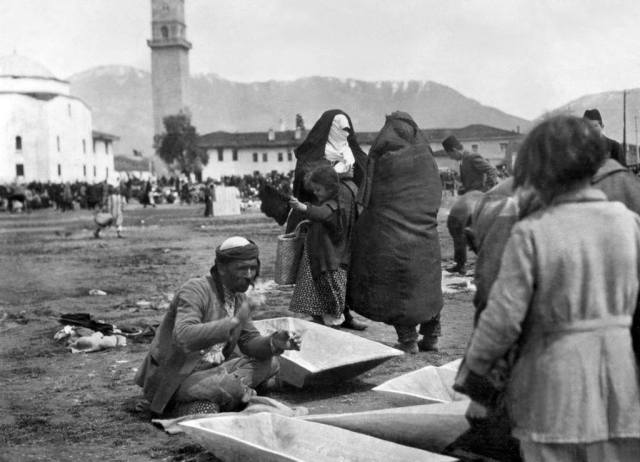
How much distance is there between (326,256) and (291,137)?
280 feet

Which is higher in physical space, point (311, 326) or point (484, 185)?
point (484, 185)

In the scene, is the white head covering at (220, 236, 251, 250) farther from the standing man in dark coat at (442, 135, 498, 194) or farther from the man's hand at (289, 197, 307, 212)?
the standing man in dark coat at (442, 135, 498, 194)

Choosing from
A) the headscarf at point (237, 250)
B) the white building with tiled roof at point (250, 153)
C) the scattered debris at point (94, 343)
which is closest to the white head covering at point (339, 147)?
the scattered debris at point (94, 343)

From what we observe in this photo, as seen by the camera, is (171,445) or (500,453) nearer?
(500,453)

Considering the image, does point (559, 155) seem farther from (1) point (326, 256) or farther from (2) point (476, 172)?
(2) point (476, 172)

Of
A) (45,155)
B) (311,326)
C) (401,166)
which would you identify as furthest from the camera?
(45,155)

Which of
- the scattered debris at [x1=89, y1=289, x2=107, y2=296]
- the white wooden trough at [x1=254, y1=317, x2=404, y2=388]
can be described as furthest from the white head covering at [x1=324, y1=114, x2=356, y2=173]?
the scattered debris at [x1=89, y1=289, x2=107, y2=296]

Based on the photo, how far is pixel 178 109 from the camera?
11019 cm

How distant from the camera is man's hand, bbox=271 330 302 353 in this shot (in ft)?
15.4

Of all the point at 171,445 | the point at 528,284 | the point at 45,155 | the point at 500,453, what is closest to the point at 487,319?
the point at 528,284

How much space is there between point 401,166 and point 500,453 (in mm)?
3064

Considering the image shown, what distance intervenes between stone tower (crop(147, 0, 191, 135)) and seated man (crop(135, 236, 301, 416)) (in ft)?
341

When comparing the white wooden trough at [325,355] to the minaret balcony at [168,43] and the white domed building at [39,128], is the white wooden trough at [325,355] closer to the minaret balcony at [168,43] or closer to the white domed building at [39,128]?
the white domed building at [39,128]

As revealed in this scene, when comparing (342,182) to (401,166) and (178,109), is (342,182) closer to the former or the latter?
(401,166)
